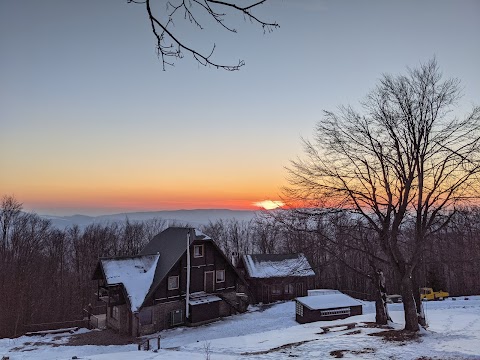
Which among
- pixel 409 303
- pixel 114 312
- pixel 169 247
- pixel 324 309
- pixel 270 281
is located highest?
pixel 169 247

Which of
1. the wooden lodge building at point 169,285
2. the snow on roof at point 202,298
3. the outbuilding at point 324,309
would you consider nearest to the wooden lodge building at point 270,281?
the wooden lodge building at point 169,285

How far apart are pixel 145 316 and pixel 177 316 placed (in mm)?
3174

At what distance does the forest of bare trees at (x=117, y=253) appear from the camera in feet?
50.4

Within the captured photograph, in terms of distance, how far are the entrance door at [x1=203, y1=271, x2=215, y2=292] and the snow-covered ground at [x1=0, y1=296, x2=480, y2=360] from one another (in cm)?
364

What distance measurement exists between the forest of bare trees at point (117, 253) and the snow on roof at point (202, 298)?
859 centimetres

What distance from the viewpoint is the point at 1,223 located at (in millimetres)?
49312

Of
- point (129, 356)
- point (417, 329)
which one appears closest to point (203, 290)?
point (129, 356)

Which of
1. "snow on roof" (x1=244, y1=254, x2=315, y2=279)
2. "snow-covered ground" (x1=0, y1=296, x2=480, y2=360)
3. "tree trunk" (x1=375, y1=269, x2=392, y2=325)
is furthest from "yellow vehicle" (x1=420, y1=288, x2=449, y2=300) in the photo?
"tree trunk" (x1=375, y1=269, x2=392, y2=325)

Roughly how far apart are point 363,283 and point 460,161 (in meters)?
48.9

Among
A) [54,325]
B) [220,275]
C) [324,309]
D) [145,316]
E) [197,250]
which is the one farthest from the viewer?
[54,325]

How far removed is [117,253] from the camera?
202 feet

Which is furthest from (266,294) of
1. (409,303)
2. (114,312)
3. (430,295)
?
(409,303)

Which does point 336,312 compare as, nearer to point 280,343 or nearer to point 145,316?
point 280,343

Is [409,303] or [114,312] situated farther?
[114,312]
